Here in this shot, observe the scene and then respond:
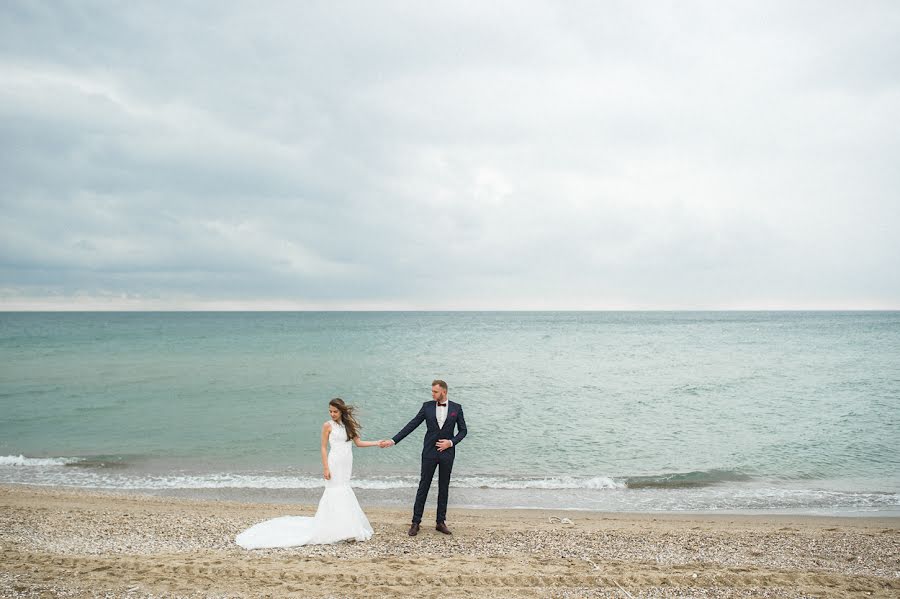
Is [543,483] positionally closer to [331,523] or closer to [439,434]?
[439,434]

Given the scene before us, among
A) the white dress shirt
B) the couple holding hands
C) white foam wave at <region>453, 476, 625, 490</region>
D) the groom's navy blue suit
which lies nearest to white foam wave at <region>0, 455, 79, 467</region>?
the couple holding hands

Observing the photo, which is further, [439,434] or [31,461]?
[31,461]

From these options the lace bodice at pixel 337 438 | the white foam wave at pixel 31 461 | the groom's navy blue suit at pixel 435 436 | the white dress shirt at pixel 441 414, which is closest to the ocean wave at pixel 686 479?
the groom's navy blue suit at pixel 435 436

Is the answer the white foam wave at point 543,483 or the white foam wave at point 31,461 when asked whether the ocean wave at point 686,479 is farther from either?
the white foam wave at point 31,461

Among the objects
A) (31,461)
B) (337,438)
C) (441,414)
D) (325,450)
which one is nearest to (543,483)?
(441,414)

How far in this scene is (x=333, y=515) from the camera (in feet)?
28.2

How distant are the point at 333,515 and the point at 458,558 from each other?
2.21 m

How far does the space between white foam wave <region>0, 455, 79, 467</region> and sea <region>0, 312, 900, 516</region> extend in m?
0.06

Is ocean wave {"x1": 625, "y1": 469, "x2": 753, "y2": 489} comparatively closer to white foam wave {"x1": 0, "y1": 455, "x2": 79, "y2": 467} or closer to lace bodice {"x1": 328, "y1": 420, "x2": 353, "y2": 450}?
lace bodice {"x1": 328, "y1": 420, "x2": 353, "y2": 450}

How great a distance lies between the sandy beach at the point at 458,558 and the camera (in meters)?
6.68

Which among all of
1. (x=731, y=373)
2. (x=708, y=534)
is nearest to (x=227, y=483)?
(x=708, y=534)

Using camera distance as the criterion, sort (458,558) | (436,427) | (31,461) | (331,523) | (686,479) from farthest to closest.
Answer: (31,461), (686,479), (436,427), (331,523), (458,558)

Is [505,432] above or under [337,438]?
under

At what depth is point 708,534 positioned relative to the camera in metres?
9.65
